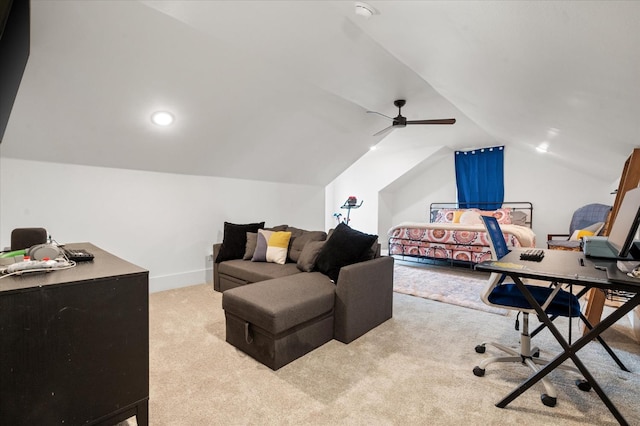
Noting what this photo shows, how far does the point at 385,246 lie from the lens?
7.45 metres

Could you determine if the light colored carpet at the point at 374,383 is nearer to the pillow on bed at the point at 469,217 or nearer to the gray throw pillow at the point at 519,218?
the pillow on bed at the point at 469,217

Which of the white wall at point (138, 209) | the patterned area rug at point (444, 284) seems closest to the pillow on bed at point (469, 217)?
the patterned area rug at point (444, 284)

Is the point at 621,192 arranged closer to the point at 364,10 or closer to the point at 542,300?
the point at 542,300

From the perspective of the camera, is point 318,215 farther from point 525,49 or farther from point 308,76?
point 525,49

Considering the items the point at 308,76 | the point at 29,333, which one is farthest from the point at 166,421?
the point at 308,76

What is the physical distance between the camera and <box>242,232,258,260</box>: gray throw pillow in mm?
3525

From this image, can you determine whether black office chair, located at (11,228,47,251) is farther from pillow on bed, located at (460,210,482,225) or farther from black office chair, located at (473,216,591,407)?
pillow on bed, located at (460,210,482,225)

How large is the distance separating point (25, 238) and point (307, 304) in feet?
6.33

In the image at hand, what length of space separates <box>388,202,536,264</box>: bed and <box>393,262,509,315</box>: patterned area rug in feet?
0.80

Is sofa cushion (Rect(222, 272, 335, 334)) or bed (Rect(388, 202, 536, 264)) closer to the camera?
sofa cushion (Rect(222, 272, 335, 334))

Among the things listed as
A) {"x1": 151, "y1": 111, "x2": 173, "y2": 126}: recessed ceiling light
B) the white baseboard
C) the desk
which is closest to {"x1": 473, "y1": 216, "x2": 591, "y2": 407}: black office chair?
the desk

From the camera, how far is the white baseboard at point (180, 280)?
3577 millimetres

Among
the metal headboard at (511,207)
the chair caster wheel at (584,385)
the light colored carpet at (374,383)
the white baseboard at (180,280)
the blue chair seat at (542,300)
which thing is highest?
the metal headboard at (511,207)

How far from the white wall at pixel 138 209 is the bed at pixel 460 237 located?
2.46m
